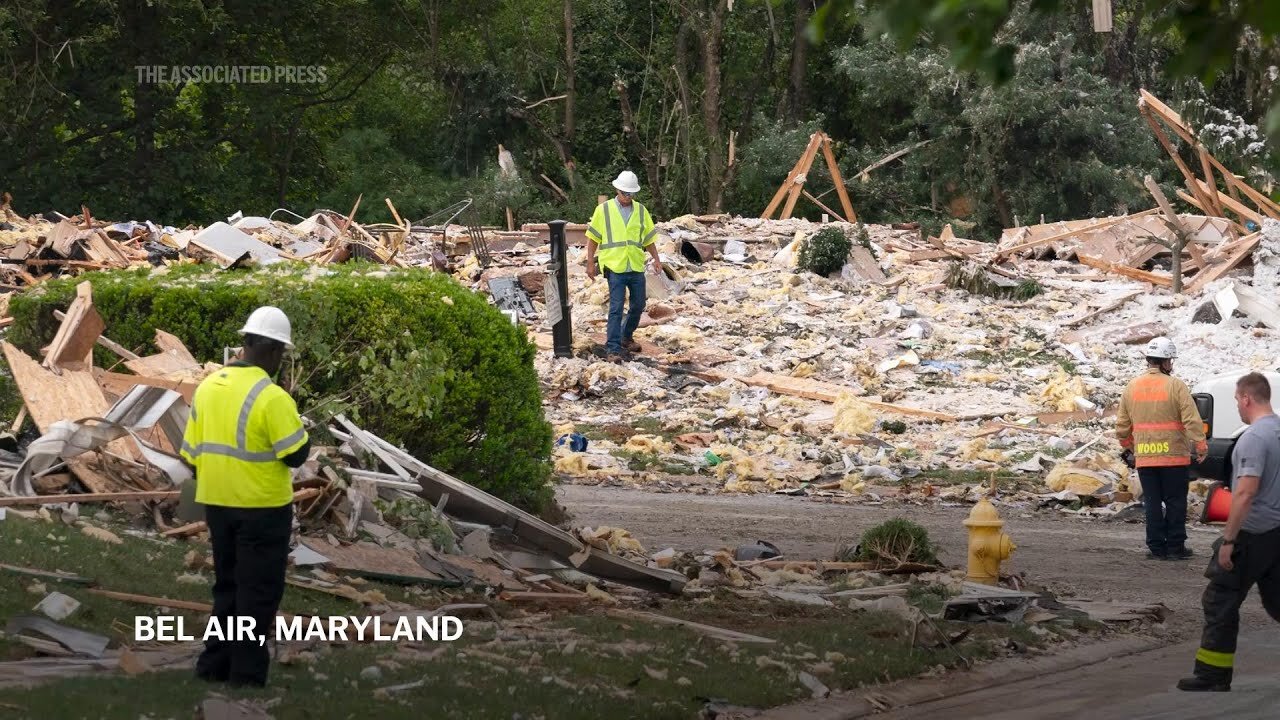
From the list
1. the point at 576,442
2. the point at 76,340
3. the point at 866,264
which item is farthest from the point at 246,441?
the point at 866,264

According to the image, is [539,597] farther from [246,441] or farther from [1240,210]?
[1240,210]

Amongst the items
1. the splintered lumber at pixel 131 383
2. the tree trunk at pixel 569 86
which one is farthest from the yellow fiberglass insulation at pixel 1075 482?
the tree trunk at pixel 569 86

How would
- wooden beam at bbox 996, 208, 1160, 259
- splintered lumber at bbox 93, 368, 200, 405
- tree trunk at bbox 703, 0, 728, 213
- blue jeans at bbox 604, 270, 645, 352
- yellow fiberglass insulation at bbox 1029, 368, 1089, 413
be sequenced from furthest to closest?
tree trunk at bbox 703, 0, 728, 213 < wooden beam at bbox 996, 208, 1160, 259 < blue jeans at bbox 604, 270, 645, 352 < yellow fiberglass insulation at bbox 1029, 368, 1089, 413 < splintered lumber at bbox 93, 368, 200, 405

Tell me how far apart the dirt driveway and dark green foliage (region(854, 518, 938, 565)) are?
526mm

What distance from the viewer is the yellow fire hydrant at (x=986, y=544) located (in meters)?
10.2

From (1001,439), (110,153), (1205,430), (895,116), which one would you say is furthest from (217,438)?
(895,116)

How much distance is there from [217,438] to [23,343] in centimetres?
593

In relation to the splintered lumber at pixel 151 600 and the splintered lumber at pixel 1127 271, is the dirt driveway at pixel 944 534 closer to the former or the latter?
the splintered lumber at pixel 151 600

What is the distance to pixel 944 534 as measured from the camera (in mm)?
12648

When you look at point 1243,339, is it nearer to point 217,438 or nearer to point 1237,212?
point 1237,212

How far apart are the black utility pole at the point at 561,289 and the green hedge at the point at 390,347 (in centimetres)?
718

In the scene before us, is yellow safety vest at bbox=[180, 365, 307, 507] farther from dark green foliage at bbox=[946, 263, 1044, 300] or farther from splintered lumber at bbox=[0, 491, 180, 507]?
dark green foliage at bbox=[946, 263, 1044, 300]

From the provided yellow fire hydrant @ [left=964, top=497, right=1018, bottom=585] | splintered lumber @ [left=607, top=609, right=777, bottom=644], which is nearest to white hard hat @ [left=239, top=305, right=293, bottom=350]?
splintered lumber @ [left=607, top=609, right=777, bottom=644]

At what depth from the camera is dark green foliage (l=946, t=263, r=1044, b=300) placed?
23406 millimetres
